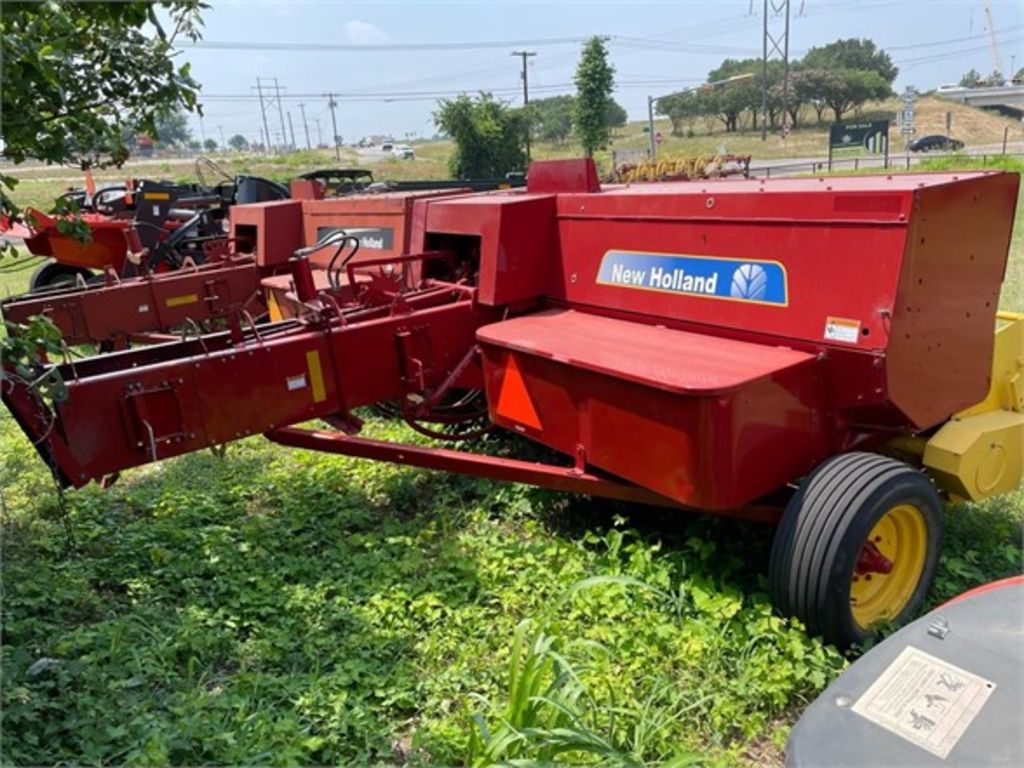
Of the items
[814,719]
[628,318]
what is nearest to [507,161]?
[628,318]

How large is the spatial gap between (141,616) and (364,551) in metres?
0.97

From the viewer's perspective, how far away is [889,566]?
9.61 feet

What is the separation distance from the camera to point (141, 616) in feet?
10.2

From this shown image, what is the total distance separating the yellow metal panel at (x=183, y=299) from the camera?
6.02m

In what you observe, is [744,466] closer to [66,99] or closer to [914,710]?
[914,710]

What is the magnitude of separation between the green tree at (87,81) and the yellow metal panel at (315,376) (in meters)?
1.06

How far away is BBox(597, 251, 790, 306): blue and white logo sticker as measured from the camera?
313cm

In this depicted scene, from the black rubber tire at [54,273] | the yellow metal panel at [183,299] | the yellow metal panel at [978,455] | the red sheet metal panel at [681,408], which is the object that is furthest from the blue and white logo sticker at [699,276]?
the black rubber tire at [54,273]

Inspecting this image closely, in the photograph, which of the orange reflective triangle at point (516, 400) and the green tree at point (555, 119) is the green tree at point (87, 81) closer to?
the orange reflective triangle at point (516, 400)

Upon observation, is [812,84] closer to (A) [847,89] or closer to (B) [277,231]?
(A) [847,89]

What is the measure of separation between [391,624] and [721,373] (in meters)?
1.53

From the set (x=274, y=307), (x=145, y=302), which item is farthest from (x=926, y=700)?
(x=145, y=302)

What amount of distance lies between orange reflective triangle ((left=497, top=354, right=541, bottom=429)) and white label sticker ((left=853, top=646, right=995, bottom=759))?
2140 millimetres

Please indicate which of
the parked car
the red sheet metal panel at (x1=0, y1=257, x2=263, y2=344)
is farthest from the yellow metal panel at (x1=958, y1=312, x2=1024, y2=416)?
the parked car
